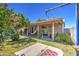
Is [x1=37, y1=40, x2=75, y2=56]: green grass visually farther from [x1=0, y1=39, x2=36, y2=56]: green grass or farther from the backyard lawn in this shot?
[x1=0, y1=39, x2=36, y2=56]: green grass

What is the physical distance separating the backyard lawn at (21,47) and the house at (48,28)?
66 mm

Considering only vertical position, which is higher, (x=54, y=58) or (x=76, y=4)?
(x=76, y=4)

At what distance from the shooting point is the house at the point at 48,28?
171cm

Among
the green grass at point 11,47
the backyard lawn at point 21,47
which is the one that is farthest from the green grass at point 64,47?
the green grass at point 11,47

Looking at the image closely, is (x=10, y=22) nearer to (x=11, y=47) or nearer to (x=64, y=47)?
(x=11, y=47)

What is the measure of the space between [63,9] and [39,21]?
0.27 m

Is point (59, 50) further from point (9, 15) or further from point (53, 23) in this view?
point (9, 15)

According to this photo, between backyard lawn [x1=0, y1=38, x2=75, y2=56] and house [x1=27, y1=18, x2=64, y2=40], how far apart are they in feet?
0.22

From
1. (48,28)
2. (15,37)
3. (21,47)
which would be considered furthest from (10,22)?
(48,28)

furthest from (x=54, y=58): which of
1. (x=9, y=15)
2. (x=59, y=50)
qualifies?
(x=9, y=15)

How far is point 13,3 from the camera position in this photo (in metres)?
1.69

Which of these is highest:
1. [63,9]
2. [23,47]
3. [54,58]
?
[63,9]

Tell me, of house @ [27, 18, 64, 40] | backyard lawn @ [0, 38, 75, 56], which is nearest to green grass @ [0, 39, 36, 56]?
backyard lawn @ [0, 38, 75, 56]

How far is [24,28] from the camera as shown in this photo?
1705 millimetres
